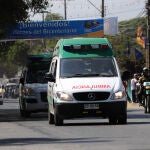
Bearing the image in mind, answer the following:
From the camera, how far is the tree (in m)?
29.7

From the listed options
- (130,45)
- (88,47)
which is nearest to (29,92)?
(88,47)

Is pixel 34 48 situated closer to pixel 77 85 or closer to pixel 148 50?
pixel 148 50

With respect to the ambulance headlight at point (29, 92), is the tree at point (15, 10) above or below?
above

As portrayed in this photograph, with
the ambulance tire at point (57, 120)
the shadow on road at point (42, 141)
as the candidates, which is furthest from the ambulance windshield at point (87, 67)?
the shadow on road at point (42, 141)

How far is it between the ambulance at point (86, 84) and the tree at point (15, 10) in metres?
5.31

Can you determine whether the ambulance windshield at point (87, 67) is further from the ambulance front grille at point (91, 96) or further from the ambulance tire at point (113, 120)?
the ambulance tire at point (113, 120)

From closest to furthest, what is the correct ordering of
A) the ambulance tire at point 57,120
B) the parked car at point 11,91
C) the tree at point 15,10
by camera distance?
the ambulance tire at point 57,120, the tree at point 15,10, the parked car at point 11,91

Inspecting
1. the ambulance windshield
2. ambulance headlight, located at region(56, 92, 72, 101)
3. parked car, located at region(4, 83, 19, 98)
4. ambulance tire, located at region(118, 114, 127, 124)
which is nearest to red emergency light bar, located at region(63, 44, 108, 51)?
the ambulance windshield

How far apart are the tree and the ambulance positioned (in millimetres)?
5308

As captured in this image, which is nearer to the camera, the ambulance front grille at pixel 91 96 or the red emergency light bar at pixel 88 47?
the ambulance front grille at pixel 91 96

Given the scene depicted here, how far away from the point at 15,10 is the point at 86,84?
7.88 meters

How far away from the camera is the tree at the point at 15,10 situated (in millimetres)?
29731

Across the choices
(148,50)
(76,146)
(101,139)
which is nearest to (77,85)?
(101,139)

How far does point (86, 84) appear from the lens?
23250 mm
